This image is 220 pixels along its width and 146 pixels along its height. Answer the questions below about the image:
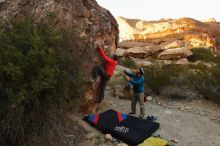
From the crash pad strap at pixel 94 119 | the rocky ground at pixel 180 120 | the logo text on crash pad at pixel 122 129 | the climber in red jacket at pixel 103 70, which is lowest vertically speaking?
the rocky ground at pixel 180 120

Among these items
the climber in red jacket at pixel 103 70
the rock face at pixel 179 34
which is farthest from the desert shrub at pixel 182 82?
the rock face at pixel 179 34

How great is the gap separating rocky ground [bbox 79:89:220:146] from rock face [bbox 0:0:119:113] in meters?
1.69

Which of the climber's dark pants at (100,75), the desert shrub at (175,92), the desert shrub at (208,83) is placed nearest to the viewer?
the climber's dark pants at (100,75)

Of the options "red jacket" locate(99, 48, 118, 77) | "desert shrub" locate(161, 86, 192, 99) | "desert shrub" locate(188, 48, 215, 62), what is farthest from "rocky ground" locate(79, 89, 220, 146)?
"desert shrub" locate(188, 48, 215, 62)

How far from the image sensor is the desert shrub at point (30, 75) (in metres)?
6.43

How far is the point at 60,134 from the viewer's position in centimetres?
741

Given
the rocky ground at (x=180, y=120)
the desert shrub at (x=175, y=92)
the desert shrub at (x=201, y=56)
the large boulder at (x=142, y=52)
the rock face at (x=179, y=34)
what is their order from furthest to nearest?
the rock face at (x=179, y=34) → the large boulder at (x=142, y=52) → the desert shrub at (x=201, y=56) → the desert shrub at (x=175, y=92) → the rocky ground at (x=180, y=120)

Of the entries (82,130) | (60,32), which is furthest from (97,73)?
(60,32)

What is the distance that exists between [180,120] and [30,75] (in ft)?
18.3

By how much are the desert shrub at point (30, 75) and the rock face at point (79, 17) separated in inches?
31.3

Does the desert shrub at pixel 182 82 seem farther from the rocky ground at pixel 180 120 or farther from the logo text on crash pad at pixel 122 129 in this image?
the logo text on crash pad at pixel 122 129

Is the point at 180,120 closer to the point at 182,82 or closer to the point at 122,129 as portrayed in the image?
the point at 122,129

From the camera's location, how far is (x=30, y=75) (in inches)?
261

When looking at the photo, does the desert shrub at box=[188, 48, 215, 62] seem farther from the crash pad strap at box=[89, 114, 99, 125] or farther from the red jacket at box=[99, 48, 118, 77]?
the crash pad strap at box=[89, 114, 99, 125]
